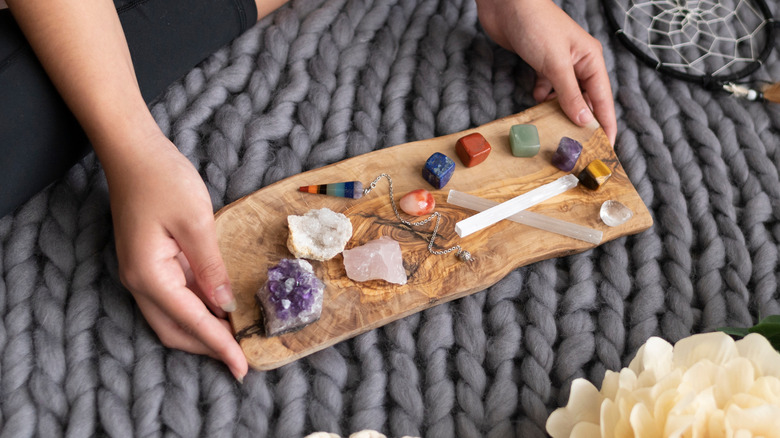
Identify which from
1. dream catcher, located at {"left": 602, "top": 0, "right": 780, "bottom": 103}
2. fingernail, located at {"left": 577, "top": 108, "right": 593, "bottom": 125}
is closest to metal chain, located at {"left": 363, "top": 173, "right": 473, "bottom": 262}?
fingernail, located at {"left": 577, "top": 108, "right": 593, "bottom": 125}

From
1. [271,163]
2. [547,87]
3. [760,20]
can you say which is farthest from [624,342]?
[760,20]

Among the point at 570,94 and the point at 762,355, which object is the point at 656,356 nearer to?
the point at 762,355

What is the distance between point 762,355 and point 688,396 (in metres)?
0.09

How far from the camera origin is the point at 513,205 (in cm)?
79

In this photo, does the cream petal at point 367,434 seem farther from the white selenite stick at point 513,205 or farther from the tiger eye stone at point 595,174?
the tiger eye stone at point 595,174

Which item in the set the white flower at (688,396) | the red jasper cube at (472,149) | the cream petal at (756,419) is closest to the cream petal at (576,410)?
the white flower at (688,396)

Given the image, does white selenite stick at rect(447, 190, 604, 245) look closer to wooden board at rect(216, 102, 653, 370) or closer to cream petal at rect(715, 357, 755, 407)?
wooden board at rect(216, 102, 653, 370)

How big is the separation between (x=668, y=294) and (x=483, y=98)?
0.37 m

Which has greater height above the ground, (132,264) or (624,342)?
(132,264)

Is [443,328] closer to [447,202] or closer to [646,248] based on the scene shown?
[447,202]

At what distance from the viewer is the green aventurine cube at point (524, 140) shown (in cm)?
83

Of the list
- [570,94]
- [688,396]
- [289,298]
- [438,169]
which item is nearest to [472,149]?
[438,169]

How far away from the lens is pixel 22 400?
2.19 feet

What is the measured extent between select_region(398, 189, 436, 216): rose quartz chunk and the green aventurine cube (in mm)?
141
